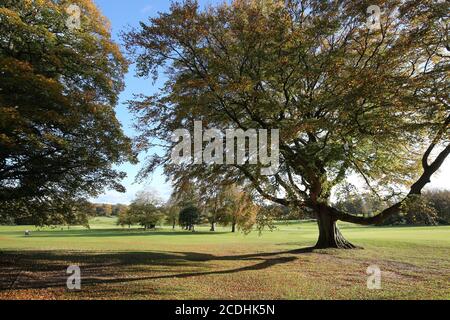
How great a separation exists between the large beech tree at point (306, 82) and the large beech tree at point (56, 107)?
1.86 metres

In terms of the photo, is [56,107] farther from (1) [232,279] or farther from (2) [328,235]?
(2) [328,235]

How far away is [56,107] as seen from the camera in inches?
624

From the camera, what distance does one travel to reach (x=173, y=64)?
2017 cm

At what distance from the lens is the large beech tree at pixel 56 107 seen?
49.4 feet

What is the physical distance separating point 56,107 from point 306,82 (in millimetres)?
12208

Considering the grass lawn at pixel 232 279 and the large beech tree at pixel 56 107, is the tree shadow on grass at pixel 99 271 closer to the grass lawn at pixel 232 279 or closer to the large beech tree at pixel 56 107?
the grass lawn at pixel 232 279

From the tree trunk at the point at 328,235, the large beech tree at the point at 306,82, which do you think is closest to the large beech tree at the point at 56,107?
the large beech tree at the point at 306,82

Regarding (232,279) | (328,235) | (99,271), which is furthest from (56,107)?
(328,235)

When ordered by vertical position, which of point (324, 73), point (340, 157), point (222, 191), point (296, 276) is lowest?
point (296, 276)

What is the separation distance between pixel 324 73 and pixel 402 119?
4147 mm

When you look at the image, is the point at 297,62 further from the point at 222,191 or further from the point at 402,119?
the point at 222,191

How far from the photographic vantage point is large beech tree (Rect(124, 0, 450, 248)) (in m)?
15.2

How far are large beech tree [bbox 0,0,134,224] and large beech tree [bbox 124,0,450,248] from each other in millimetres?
1862
